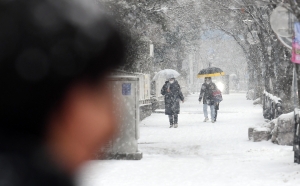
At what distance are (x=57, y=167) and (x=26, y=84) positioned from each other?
5.51ft

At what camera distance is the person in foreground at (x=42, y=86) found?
8.90m

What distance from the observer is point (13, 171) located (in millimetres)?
9078

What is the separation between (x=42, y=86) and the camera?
941 centimetres

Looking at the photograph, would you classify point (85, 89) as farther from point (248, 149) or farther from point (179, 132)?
point (179, 132)

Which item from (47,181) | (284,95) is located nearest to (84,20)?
(47,181)

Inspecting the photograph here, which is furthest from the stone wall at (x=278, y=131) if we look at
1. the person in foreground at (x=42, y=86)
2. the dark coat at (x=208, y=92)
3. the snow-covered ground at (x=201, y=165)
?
the dark coat at (x=208, y=92)

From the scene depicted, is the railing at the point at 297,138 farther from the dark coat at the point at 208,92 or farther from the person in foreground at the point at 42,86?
the dark coat at the point at 208,92

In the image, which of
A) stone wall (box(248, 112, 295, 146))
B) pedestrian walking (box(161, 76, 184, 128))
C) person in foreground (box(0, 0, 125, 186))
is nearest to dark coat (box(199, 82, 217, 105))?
pedestrian walking (box(161, 76, 184, 128))

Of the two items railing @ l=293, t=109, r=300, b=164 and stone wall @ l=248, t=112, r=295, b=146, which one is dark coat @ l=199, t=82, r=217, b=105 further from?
railing @ l=293, t=109, r=300, b=164

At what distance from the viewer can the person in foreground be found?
8.90 metres

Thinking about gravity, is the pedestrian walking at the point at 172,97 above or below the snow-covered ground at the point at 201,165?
above

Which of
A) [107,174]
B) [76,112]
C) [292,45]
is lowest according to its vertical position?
[107,174]

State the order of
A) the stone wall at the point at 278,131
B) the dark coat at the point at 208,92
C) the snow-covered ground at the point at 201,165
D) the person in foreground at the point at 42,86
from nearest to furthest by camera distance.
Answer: the person in foreground at the point at 42,86
the snow-covered ground at the point at 201,165
the stone wall at the point at 278,131
the dark coat at the point at 208,92

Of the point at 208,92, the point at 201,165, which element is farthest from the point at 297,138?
the point at 208,92
